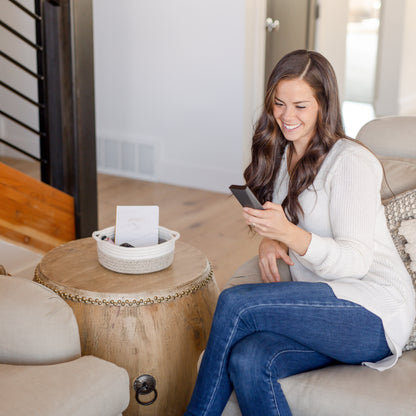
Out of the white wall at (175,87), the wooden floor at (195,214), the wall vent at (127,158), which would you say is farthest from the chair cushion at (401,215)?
the wall vent at (127,158)

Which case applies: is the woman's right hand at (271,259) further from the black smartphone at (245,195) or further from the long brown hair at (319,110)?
the black smartphone at (245,195)

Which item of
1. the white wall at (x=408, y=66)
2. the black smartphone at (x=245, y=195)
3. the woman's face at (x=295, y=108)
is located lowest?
the white wall at (x=408, y=66)

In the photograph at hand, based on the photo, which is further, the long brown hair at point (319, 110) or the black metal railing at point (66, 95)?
the black metal railing at point (66, 95)

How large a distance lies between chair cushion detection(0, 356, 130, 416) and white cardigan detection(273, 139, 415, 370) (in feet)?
1.66

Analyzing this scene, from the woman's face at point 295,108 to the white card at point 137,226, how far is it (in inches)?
15.5

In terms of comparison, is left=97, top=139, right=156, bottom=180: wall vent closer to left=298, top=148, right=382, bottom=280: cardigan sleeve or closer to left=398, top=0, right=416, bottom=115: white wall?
left=298, top=148, right=382, bottom=280: cardigan sleeve

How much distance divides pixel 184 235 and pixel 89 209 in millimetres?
664

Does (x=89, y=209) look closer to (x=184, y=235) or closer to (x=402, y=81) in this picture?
(x=184, y=235)

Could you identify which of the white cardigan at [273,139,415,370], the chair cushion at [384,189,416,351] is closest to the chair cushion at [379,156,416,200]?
the chair cushion at [384,189,416,351]

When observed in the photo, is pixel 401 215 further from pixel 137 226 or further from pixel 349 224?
pixel 137 226

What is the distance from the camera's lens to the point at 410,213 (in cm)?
159

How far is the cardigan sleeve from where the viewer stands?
1395 mm

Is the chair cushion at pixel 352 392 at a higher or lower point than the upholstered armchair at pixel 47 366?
lower

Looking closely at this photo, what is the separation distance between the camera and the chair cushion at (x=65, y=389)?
1183 millimetres
